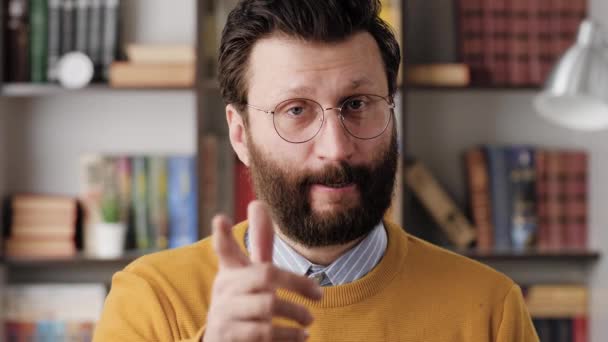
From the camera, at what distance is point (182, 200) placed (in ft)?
8.80

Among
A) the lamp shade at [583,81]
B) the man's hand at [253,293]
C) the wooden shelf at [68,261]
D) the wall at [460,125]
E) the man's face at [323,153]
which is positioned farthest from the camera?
the wall at [460,125]

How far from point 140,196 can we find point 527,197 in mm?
1277

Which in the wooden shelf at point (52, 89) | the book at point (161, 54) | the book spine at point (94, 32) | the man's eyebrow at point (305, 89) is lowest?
the man's eyebrow at point (305, 89)

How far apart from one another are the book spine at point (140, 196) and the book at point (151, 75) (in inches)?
9.9

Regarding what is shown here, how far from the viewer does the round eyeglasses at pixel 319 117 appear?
121cm

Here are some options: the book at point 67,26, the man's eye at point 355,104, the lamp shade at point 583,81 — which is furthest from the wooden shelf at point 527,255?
the man's eye at point 355,104

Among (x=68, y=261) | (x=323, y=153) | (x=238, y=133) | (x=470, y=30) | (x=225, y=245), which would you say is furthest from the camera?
(x=470, y=30)

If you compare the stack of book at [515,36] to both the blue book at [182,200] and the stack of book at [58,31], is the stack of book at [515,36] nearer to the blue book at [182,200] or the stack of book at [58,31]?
the blue book at [182,200]

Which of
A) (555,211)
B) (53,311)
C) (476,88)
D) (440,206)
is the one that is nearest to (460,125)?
(476,88)

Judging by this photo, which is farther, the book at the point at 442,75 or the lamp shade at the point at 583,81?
the book at the point at 442,75

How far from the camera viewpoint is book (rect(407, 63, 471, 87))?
2646 mm

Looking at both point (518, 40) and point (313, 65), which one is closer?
point (313, 65)

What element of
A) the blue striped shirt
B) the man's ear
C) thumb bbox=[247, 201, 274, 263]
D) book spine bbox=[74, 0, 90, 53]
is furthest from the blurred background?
thumb bbox=[247, 201, 274, 263]

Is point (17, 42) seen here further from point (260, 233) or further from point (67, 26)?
point (260, 233)
